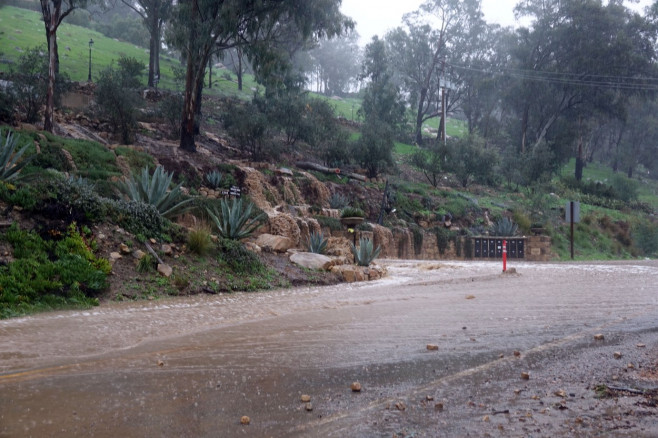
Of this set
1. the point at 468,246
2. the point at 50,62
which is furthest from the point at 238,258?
the point at 468,246

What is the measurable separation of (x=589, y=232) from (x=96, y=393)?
1304 inches

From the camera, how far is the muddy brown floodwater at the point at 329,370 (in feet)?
12.5

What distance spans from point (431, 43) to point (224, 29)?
41104 millimetres

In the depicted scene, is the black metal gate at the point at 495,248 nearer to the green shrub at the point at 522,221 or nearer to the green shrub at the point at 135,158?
the green shrub at the point at 522,221

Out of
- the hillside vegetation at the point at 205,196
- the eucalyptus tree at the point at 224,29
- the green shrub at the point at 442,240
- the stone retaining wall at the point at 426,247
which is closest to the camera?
the hillside vegetation at the point at 205,196

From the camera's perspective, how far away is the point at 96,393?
14.2ft

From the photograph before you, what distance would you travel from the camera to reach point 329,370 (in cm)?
516

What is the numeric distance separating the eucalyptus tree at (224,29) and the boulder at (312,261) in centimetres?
1337

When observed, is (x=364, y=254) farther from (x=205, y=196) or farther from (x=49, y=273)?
(x=49, y=273)

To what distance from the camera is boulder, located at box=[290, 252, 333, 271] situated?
1307 centimetres

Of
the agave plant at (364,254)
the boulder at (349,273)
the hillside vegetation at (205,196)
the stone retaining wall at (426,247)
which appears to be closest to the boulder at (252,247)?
the hillside vegetation at (205,196)

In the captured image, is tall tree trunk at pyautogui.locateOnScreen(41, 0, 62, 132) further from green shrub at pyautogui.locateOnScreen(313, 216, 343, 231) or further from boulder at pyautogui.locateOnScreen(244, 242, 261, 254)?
boulder at pyautogui.locateOnScreen(244, 242, 261, 254)

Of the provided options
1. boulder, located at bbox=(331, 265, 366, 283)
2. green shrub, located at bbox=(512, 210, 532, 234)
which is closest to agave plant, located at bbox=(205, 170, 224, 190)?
boulder, located at bbox=(331, 265, 366, 283)

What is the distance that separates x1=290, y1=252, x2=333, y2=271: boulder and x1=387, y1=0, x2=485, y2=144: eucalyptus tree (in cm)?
4640
